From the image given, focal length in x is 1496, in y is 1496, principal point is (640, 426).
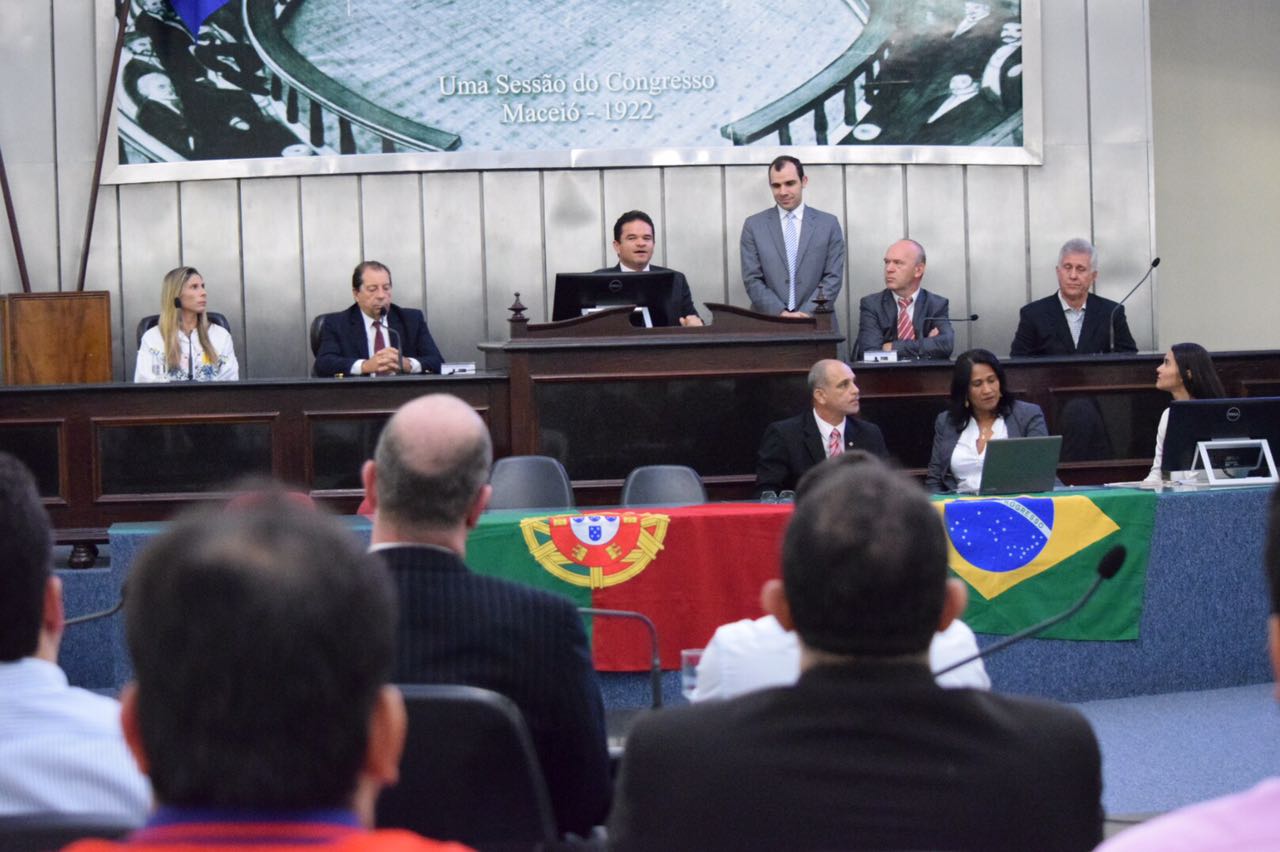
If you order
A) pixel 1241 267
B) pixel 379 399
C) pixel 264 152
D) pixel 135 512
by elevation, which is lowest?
pixel 135 512

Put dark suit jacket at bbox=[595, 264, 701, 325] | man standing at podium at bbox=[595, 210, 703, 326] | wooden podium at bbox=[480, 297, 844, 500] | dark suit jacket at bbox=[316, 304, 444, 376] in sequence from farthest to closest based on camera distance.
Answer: man standing at podium at bbox=[595, 210, 703, 326] < dark suit jacket at bbox=[316, 304, 444, 376] < dark suit jacket at bbox=[595, 264, 701, 325] < wooden podium at bbox=[480, 297, 844, 500]

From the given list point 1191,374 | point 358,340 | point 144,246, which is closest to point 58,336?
point 144,246

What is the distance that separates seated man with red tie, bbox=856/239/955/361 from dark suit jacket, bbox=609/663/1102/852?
553 centimetres

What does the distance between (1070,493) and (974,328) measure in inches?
143

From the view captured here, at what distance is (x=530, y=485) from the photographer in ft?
16.0

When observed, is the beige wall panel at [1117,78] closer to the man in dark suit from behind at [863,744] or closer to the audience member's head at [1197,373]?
the audience member's head at [1197,373]

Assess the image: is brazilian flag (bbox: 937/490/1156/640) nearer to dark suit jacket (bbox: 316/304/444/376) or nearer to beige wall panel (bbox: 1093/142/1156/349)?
dark suit jacket (bbox: 316/304/444/376)

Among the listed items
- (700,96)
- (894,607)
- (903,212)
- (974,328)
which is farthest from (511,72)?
(894,607)

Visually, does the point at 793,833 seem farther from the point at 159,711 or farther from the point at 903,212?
the point at 903,212

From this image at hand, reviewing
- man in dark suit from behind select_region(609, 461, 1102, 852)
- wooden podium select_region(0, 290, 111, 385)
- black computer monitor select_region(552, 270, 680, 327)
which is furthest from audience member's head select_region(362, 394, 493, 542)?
wooden podium select_region(0, 290, 111, 385)

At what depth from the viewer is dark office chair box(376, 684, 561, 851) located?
4.89 ft

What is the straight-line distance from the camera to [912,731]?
1214 millimetres

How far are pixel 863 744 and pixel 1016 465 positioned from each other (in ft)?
11.1

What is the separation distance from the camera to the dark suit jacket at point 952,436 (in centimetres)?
546
